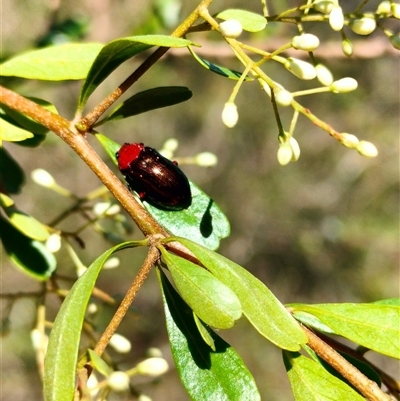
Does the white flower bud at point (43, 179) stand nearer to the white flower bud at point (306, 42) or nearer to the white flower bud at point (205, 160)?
the white flower bud at point (205, 160)

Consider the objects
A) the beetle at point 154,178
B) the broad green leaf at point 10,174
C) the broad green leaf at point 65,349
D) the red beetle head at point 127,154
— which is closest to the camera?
the broad green leaf at point 65,349

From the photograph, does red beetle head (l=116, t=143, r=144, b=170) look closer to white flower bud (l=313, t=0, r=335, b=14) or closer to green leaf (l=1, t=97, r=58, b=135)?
green leaf (l=1, t=97, r=58, b=135)

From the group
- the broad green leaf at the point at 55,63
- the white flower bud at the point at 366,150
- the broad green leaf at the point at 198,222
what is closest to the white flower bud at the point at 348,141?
the white flower bud at the point at 366,150

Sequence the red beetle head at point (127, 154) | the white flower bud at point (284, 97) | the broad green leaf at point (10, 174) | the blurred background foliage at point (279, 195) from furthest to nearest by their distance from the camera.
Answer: the blurred background foliage at point (279, 195) → the broad green leaf at point (10, 174) → the red beetle head at point (127, 154) → the white flower bud at point (284, 97)

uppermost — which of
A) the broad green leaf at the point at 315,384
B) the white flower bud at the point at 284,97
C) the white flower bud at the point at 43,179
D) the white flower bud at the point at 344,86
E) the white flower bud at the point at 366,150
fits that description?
the white flower bud at the point at 284,97

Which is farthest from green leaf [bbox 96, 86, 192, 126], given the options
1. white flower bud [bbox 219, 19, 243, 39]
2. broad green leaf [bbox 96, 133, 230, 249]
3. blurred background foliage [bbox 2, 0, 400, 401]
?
blurred background foliage [bbox 2, 0, 400, 401]

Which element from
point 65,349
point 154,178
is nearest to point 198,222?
point 154,178
